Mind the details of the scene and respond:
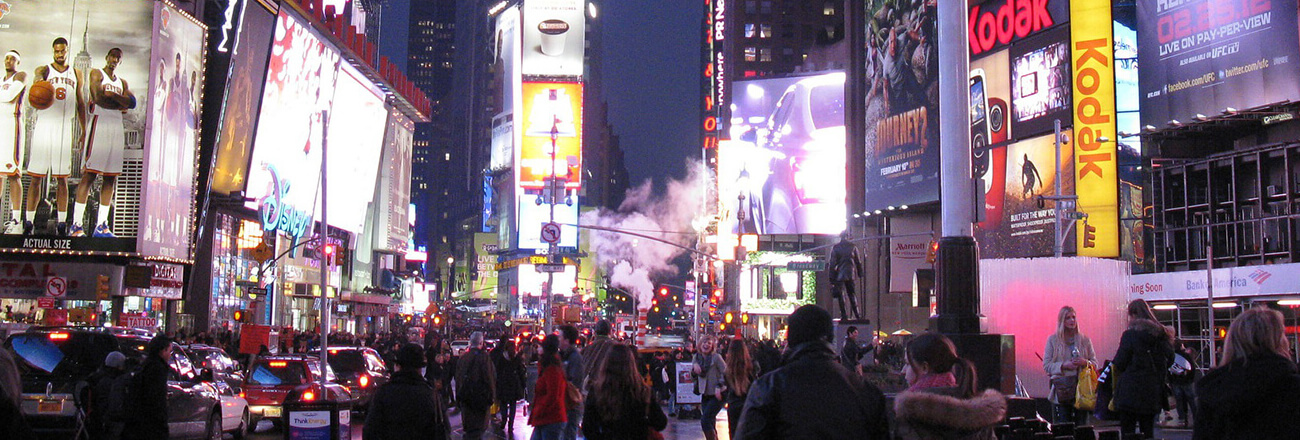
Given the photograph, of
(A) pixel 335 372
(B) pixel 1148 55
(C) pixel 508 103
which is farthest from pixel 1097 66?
(C) pixel 508 103

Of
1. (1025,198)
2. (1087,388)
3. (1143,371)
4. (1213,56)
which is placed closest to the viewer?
(1143,371)

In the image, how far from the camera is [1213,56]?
1432 inches

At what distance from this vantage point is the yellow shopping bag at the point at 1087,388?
12.0 meters

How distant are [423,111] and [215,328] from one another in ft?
109

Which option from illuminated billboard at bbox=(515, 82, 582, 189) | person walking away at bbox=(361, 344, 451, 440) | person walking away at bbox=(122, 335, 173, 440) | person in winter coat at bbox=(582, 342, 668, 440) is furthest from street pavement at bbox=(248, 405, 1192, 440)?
illuminated billboard at bbox=(515, 82, 582, 189)

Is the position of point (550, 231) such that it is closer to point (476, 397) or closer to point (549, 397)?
point (476, 397)

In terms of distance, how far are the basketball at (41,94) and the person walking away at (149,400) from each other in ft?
106

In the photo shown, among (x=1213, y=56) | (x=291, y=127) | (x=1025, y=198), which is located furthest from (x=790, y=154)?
(x=1213, y=56)

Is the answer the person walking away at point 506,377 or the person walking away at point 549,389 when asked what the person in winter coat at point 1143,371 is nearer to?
the person walking away at point 549,389

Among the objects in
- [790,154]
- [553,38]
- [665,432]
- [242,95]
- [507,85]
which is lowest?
[665,432]

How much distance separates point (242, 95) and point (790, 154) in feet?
116

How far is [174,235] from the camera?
42531 mm

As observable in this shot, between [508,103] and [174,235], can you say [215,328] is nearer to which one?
[174,235]

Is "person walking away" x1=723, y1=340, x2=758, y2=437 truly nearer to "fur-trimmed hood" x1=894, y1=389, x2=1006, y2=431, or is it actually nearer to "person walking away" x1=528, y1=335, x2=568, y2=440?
"person walking away" x1=528, y1=335, x2=568, y2=440
